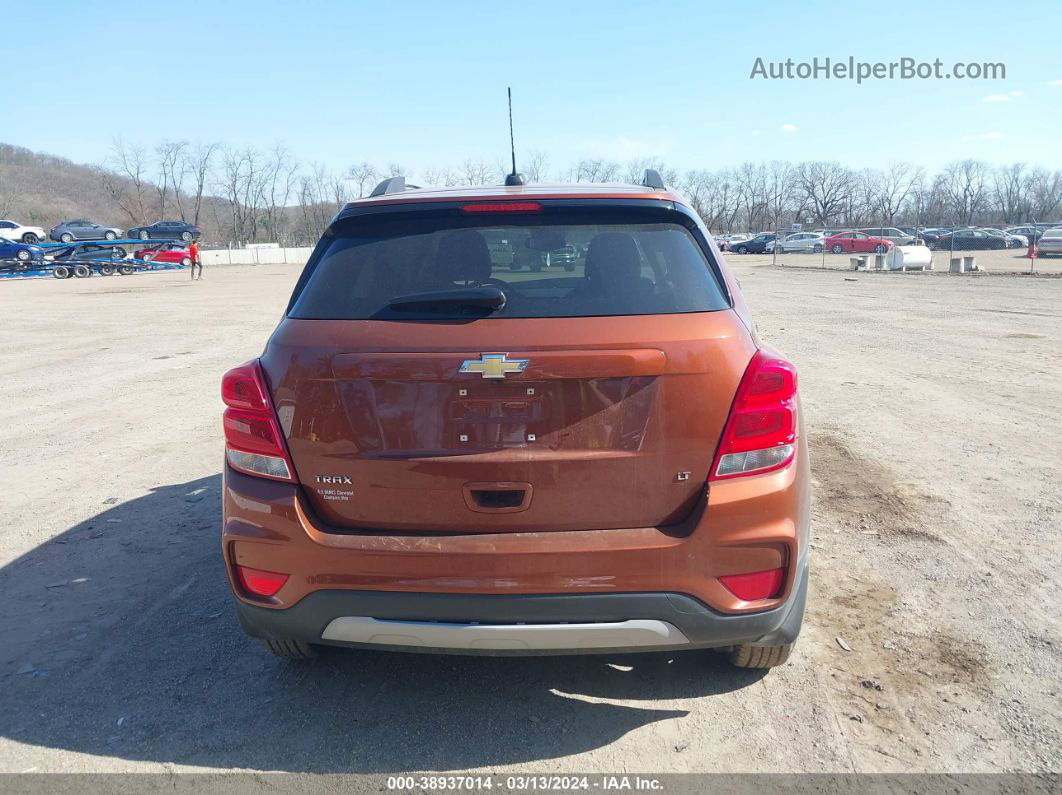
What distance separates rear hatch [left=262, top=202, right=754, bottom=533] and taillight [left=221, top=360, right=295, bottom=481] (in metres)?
0.05

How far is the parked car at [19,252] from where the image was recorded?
146 ft

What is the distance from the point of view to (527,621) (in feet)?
8.74

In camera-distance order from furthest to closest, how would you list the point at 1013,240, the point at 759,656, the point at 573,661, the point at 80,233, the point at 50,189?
the point at 50,189
the point at 80,233
the point at 1013,240
the point at 573,661
the point at 759,656

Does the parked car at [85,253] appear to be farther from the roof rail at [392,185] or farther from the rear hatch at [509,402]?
the rear hatch at [509,402]

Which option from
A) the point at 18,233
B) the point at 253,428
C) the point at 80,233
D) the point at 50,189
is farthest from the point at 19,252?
the point at 50,189

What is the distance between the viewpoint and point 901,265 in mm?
36219

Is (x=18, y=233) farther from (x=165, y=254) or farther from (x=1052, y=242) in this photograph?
(x=1052, y=242)

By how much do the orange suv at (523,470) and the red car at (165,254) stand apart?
52499 mm

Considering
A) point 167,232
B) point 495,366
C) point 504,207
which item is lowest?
point 495,366

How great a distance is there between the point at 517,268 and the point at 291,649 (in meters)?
1.83

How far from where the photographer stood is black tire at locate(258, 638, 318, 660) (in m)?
3.27

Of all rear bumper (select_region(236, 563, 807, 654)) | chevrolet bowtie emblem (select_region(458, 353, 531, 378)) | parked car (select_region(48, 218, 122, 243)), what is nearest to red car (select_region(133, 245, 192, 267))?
parked car (select_region(48, 218, 122, 243))

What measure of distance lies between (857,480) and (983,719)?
121 inches

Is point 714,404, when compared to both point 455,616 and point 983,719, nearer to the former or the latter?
point 455,616
